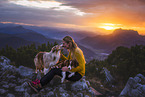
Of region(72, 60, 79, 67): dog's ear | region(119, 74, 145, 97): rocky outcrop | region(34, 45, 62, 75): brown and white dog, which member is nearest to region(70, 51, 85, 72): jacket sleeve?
region(72, 60, 79, 67): dog's ear

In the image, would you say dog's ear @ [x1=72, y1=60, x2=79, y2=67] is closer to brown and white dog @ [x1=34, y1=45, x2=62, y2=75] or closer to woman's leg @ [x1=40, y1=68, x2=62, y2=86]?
woman's leg @ [x1=40, y1=68, x2=62, y2=86]

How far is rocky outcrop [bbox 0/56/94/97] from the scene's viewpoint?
3.88 meters

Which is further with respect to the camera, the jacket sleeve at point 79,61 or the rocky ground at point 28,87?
the rocky ground at point 28,87

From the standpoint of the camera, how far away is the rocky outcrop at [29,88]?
3.88m

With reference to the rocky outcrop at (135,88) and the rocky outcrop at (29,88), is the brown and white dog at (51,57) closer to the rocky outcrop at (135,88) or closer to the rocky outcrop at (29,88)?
the rocky outcrop at (29,88)

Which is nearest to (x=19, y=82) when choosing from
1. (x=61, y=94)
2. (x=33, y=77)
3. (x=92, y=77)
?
(x=33, y=77)

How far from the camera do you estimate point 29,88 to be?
398cm

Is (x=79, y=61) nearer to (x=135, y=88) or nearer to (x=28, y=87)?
(x=28, y=87)

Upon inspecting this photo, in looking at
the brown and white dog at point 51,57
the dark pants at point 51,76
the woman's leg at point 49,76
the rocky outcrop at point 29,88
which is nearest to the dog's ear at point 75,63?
the dark pants at point 51,76

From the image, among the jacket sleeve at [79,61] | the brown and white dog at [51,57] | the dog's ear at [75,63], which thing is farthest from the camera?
the brown and white dog at [51,57]

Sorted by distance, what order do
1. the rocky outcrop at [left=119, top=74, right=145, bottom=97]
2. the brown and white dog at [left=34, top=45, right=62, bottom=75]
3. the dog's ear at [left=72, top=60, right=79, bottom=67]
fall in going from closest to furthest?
1. the dog's ear at [left=72, top=60, right=79, bottom=67]
2. the brown and white dog at [left=34, top=45, right=62, bottom=75]
3. the rocky outcrop at [left=119, top=74, right=145, bottom=97]

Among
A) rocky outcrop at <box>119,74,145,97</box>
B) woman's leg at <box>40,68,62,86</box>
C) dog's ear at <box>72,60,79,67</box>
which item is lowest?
rocky outcrop at <box>119,74,145,97</box>

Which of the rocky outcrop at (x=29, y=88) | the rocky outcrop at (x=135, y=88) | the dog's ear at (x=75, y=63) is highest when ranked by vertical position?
the dog's ear at (x=75, y=63)

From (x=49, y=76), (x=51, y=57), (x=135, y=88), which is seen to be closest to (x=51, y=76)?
(x=49, y=76)
